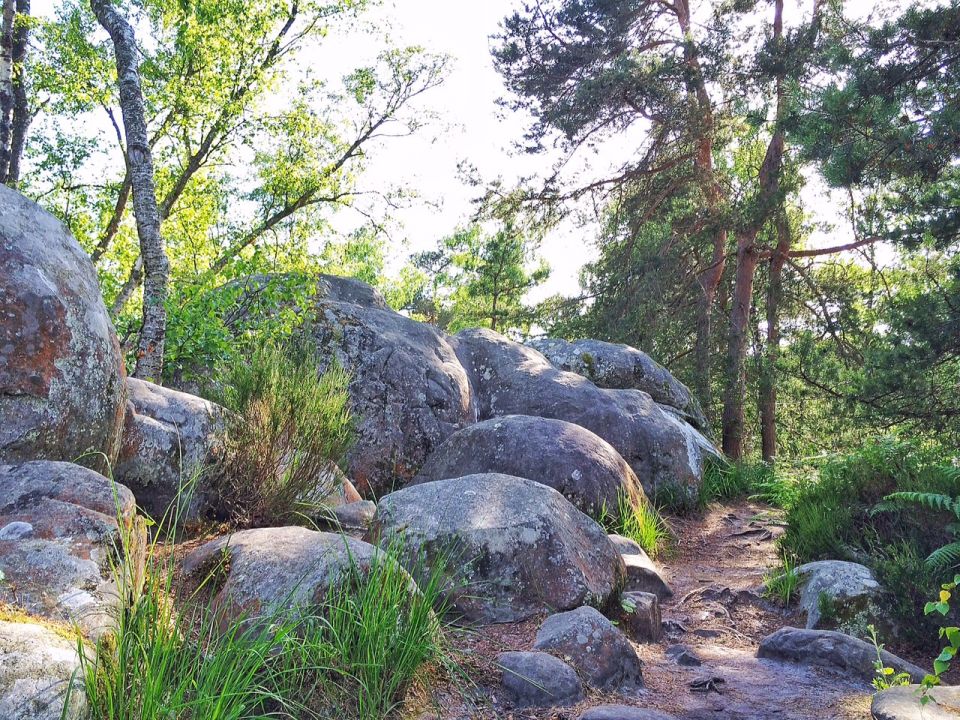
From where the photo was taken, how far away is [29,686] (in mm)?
2303

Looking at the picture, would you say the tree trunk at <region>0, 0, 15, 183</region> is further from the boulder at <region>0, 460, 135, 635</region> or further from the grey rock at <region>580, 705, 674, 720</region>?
the grey rock at <region>580, 705, 674, 720</region>

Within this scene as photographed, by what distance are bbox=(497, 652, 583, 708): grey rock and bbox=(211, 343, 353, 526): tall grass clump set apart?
228 cm

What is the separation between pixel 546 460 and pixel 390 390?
8.04ft

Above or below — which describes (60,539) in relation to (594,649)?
above

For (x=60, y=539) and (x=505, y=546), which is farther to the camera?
(x=505, y=546)

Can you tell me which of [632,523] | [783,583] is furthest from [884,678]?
[632,523]

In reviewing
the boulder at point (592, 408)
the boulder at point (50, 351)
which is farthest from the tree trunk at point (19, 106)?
the boulder at point (50, 351)

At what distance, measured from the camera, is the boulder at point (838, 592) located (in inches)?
200

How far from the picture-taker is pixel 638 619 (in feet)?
16.5

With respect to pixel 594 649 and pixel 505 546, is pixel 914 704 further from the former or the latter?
pixel 505 546

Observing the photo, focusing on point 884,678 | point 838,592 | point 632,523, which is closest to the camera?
point 884,678

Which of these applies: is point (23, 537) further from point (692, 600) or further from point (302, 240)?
point (302, 240)

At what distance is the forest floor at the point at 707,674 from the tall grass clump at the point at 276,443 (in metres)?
2.04

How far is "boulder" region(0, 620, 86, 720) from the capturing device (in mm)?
2264
